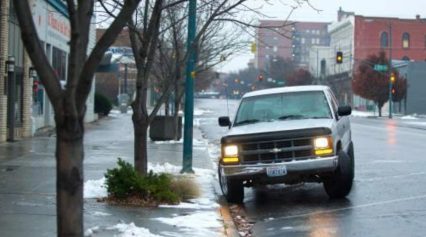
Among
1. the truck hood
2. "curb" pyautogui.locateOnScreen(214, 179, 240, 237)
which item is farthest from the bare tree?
the truck hood

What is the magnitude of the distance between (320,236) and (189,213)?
2208mm

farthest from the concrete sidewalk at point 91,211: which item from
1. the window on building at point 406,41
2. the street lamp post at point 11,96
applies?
the window on building at point 406,41

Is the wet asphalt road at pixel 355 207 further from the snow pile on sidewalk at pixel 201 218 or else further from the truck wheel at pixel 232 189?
the snow pile on sidewalk at pixel 201 218

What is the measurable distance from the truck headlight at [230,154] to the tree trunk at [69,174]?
576 cm

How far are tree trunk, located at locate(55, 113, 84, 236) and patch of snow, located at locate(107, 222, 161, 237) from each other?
8.17ft

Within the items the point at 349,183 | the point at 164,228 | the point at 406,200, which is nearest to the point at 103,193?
the point at 164,228

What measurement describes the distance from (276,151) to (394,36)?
9593cm

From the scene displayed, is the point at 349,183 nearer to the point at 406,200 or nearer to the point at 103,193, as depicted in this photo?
the point at 406,200

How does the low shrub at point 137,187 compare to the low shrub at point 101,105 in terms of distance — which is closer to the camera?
the low shrub at point 137,187

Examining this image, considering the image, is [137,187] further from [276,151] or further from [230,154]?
[276,151]

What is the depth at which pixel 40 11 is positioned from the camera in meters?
26.5

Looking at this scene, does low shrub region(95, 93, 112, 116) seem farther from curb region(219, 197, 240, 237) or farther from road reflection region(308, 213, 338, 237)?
road reflection region(308, 213, 338, 237)

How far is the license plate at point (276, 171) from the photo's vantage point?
36.1 ft

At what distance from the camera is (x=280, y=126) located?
11.5 meters
